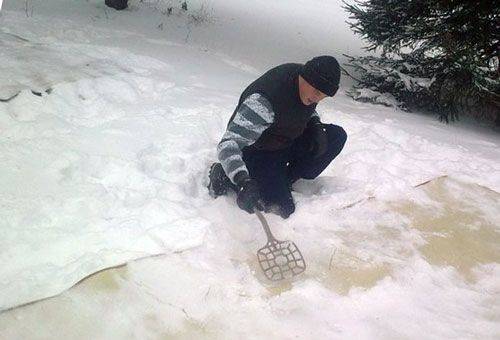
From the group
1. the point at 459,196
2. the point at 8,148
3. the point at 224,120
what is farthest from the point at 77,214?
the point at 459,196

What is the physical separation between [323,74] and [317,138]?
0.64 metres

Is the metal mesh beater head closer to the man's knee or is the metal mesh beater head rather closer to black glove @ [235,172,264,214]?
black glove @ [235,172,264,214]

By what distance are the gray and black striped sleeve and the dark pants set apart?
1.06ft

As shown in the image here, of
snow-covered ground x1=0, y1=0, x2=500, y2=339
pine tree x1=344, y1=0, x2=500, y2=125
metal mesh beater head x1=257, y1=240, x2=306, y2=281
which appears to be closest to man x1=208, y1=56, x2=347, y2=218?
snow-covered ground x1=0, y1=0, x2=500, y2=339

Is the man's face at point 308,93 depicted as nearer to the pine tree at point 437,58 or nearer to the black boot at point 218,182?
the black boot at point 218,182

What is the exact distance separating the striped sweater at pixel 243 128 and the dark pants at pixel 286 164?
324 mm

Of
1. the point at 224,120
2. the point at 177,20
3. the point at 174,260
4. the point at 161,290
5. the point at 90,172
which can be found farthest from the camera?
the point at 177,20

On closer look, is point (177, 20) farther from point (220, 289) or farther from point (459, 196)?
point (220, 289)

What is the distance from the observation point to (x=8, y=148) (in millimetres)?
2988

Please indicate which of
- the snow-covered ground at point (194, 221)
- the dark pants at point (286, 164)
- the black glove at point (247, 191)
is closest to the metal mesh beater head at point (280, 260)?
the snow-covered ground at point (194, 221)

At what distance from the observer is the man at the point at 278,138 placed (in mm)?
2709

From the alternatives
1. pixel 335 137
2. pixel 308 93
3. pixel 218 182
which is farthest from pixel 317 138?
pixel 218 182

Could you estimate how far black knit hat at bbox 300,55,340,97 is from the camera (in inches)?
104

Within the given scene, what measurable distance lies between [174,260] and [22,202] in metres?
0.99
